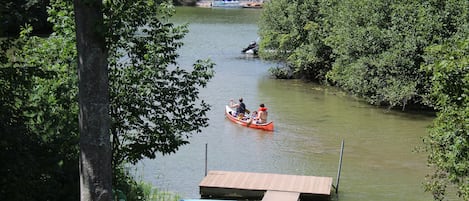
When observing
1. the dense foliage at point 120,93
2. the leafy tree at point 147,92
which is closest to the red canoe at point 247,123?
the dense foliage at point 120,93

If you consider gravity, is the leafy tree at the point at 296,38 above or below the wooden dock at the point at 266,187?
above

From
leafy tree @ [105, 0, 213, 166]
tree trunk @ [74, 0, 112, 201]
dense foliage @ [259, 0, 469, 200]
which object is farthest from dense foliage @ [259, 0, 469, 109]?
tree trunk @ [74, 0, 112, 201]

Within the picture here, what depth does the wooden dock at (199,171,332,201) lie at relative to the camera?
15.8 meters

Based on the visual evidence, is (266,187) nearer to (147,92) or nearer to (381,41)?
(147,92)

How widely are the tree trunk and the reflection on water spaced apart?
10.9m

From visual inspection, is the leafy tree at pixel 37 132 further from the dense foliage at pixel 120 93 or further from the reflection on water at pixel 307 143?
the reflection on water at pixel 307 143

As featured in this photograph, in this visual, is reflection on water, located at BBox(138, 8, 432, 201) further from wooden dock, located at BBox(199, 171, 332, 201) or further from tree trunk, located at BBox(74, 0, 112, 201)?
tree trunk, located at BBox(74, 0, 112, 201)

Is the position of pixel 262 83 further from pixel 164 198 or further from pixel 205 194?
pixel 164 198

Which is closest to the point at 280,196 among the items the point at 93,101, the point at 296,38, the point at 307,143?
the point at 307,143

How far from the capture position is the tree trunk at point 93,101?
17.4 ft

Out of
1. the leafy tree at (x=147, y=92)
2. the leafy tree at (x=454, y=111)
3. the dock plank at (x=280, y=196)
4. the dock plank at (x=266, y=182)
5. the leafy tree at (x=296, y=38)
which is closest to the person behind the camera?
the leafy tree at (x=454, y=111)

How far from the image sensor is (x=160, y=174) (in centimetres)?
1781

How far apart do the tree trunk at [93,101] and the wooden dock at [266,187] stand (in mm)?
10079

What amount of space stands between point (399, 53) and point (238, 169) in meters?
10.8
